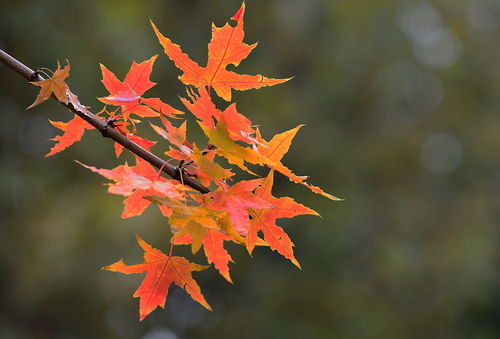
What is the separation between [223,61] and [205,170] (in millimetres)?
215

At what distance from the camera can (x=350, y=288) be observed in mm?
5371

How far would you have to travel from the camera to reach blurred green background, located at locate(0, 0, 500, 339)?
4.68 m

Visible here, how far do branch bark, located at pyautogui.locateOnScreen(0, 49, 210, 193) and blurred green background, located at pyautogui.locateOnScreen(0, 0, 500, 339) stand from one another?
136 inches

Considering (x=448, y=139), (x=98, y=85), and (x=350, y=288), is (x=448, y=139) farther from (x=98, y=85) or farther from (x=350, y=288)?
(x=98, y=85)

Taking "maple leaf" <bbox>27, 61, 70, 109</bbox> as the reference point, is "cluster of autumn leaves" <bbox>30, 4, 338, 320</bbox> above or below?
below

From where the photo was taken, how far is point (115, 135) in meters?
0.85

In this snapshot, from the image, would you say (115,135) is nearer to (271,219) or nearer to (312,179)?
(271,219)

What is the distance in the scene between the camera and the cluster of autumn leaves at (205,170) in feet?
2.60

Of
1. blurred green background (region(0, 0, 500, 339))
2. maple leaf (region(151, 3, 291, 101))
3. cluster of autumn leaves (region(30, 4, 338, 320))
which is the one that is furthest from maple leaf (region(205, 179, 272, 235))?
blurred green background (region(0, 0, 500, 339))

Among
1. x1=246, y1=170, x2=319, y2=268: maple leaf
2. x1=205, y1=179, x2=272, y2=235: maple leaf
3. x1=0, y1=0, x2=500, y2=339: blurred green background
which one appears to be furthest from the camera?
x1=0, y1=0, x2=500, y2=339: blurred green background

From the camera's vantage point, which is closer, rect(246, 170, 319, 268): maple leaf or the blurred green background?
rect(246, 170, 319, 268): maple leaf

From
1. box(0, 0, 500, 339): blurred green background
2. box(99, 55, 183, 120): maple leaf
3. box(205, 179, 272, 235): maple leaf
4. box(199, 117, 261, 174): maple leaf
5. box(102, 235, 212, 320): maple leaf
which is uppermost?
box(199, 117, 261, 174): maple leaf

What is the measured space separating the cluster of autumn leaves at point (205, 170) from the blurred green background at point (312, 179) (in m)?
3.33

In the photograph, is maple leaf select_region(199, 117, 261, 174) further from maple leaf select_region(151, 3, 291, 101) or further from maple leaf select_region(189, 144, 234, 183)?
maple leaf select_region(151, 3, 291, 101)
